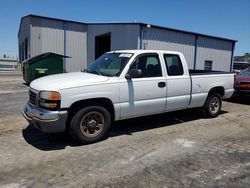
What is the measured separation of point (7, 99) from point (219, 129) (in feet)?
26.0

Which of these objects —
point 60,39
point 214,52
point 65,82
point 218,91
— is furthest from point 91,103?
point 214,52

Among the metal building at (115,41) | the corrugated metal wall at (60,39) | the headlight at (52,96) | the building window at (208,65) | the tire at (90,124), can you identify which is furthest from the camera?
the building window at (208,65)

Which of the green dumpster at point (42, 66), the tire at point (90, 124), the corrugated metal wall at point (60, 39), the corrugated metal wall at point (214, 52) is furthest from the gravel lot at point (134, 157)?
the corrugated metal wall at point (60, 39)

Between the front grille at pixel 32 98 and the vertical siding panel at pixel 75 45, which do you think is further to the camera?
the vertical siding panel at pixel 75 45

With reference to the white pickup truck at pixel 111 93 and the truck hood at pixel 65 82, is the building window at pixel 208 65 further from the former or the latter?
the truck hood at pixel 65 82

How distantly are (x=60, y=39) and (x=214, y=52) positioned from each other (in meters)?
14.6

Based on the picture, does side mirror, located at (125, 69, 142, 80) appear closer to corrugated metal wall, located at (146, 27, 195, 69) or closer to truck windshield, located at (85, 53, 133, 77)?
truck windshield, located at (85, 53, 133, 77)

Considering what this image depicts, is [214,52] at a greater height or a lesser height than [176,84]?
greater

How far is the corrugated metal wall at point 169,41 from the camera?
62.5ft

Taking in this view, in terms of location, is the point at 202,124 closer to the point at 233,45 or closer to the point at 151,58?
the point at 151,58

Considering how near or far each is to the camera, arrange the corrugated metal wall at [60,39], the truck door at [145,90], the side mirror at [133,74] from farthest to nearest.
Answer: the corrugated metal wall at [60,39], the truck door at [145,90], the side mirror at [133,74]

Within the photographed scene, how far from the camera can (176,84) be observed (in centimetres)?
632

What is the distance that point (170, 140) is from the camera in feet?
18.0

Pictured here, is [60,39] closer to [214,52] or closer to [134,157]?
[214,52]
